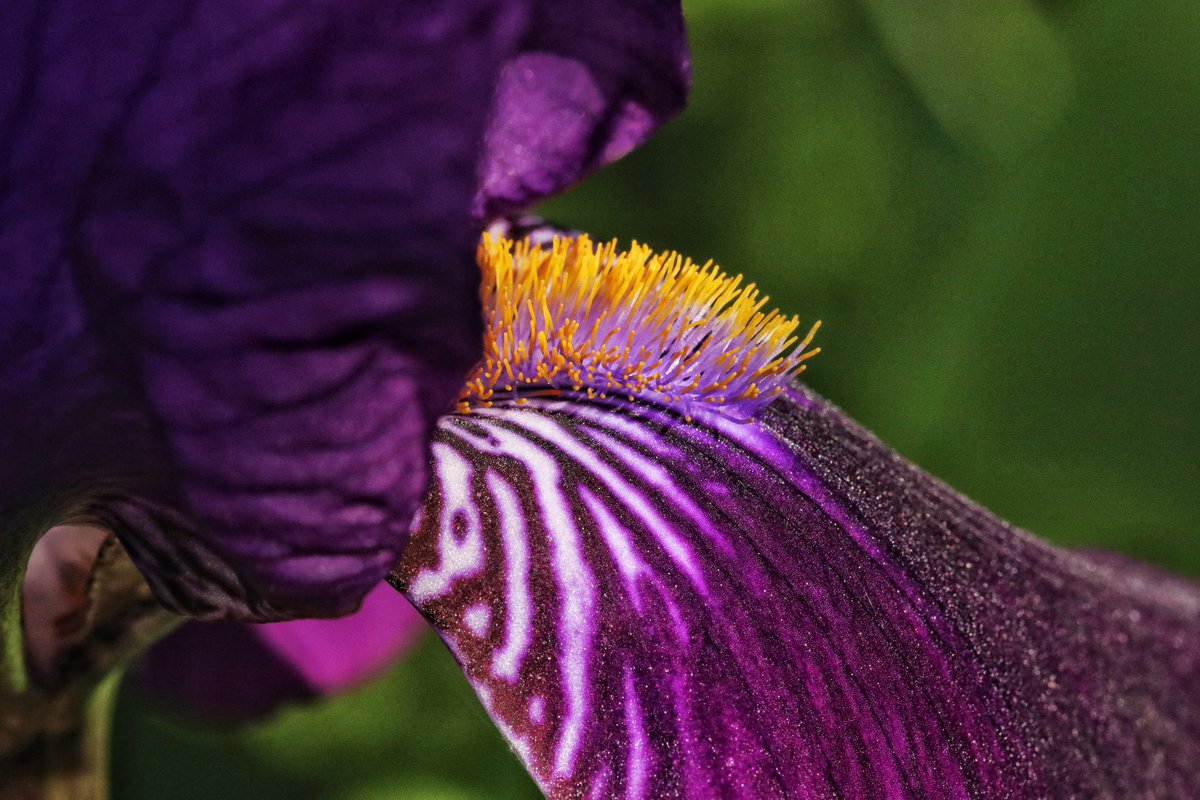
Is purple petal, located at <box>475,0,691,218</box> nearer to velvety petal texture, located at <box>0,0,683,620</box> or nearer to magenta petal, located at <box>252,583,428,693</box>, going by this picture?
velvety petal texture, located at <box>0,0,683,620</box>

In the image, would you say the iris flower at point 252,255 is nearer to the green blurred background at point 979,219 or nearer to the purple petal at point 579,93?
the purple petal at point 579,93

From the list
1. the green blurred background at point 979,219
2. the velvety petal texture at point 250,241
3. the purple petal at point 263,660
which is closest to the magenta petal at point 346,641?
the purple petal at point 263,660

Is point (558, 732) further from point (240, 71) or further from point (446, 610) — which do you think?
point (240, 71)

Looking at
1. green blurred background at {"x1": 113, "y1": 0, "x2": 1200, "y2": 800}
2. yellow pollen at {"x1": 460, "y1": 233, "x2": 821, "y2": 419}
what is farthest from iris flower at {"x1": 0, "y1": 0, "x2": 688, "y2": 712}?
green blurred background at {"x1": 113, "y1": 0, "x2": 1200, "y2": 800}

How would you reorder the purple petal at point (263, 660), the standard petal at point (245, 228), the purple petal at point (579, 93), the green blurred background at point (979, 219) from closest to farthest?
the standard petal at point (245, 228), the purple petal at point (579, 93), the purple petal at point (263, 660), the green blurred background at point (979, 219)

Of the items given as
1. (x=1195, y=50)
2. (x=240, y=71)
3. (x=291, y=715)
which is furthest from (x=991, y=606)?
(x=1195, y=50)

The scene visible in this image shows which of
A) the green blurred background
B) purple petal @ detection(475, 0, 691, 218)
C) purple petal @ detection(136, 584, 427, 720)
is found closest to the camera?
purple petal @ detection(475, 0, 691, 218)
